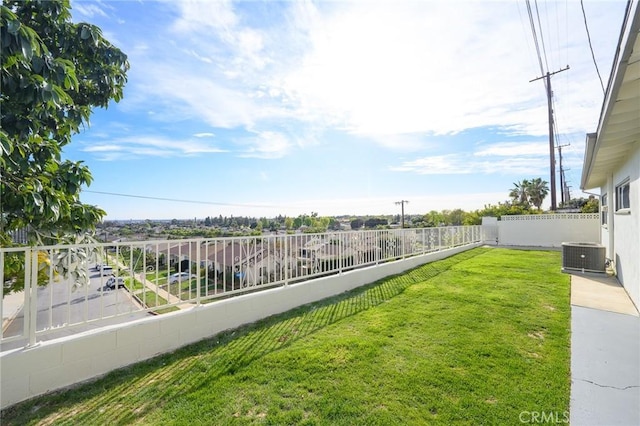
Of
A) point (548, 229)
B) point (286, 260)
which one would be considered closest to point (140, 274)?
point (286, 260)

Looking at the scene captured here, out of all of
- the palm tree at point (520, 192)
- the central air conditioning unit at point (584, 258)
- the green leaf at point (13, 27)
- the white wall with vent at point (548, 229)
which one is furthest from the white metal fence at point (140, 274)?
the palm tree at point (520, 192)

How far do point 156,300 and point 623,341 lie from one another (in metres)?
5.55

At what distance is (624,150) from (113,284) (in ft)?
27.5

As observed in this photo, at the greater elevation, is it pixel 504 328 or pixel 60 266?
pixel 60 266

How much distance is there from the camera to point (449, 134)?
1292 cm

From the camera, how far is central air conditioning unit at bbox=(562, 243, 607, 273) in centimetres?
723

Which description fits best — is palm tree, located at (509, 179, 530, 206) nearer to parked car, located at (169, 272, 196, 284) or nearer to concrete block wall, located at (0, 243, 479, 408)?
concrete block wall, located at (0, 243, 479, 408)

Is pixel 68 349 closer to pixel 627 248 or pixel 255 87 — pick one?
pixel 255 87

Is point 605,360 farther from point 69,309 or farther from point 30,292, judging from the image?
point 30,292

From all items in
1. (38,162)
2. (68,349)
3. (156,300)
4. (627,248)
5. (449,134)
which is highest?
(449,134)

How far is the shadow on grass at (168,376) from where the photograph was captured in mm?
2217

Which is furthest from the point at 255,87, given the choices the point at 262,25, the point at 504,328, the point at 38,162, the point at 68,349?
the point at 504,328

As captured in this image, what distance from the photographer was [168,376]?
2750 mm
